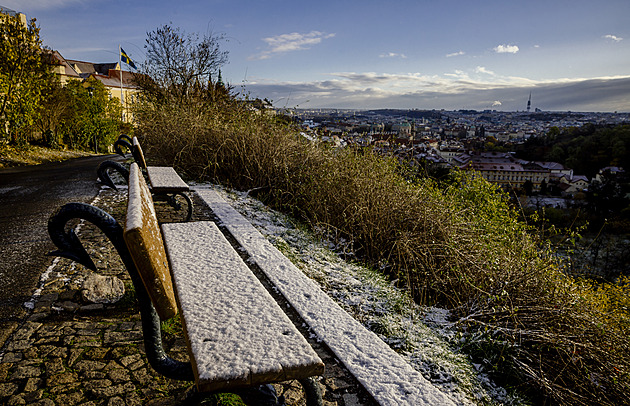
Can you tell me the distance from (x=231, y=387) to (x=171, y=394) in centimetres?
91

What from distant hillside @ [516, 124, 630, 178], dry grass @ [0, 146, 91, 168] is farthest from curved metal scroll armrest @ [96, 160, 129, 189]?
distant hillside @ [516, 124, 630, 178]

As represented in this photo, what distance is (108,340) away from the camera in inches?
92.7

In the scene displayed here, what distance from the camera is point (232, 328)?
1534 millimetres

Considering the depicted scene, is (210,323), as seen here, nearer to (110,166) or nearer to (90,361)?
(90,361)

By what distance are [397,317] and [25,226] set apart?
4.40 m

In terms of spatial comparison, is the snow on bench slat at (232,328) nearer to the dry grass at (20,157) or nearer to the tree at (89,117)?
the dry grass at (20,157)

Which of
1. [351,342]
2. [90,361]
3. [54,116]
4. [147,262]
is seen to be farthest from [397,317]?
[54,116]

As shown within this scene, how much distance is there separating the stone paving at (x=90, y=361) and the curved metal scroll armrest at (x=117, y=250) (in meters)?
0.40

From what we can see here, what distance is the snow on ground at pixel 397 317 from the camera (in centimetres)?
238

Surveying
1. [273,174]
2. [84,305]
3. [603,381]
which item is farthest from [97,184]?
[603,381]

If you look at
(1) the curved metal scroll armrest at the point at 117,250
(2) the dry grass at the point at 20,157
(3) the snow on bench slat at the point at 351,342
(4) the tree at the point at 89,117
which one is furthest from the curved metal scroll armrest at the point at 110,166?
(4) the tree at the point at 89,117

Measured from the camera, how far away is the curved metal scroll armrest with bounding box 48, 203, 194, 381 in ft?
4.46

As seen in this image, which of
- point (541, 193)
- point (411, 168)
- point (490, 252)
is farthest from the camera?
point (541, 193)

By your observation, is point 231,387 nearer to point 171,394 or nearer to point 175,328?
point 171,394
